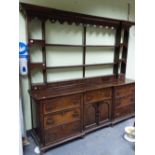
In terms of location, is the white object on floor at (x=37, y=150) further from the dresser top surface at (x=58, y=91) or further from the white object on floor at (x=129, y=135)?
the white object on floor at (x=129, y=135)

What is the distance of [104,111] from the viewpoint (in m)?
2.94

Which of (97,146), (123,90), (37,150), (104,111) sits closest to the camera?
(37,150)

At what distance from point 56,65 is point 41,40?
0.53m

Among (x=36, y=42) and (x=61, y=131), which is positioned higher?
(x=36, y=42)

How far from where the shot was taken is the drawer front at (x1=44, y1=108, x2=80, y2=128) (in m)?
2.26

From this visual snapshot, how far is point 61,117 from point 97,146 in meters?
0.72

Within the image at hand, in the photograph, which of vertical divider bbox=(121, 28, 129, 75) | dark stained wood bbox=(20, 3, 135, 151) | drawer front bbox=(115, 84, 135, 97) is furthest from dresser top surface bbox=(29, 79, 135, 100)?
vertical divider bbox=(121, 28, 129, 75)

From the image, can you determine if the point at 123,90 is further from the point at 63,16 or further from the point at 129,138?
the point at 63,16

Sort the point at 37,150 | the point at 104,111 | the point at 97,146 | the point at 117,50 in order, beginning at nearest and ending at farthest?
the point at 37,150, the point at 97,146, the point at 104,111, the point at 117,50

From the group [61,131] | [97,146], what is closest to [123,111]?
[97,146]

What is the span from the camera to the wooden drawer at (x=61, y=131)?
2291 millimetres

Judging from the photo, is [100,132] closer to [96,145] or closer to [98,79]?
[96,145]
